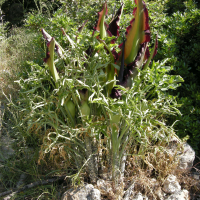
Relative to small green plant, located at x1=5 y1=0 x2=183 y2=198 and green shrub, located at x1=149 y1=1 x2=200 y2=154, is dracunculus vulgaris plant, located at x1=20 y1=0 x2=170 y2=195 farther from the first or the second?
green shrub, located at x1=149 y1=1 x2=200 y2=154

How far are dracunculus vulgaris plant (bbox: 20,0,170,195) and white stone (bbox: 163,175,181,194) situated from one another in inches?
20.2

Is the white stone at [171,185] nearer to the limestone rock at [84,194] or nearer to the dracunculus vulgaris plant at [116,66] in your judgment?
the dracunculus vulgaris plant at [116,66]

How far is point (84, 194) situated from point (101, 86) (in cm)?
97

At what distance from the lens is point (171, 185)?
2.12 meters

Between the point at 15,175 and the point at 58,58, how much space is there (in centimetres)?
153

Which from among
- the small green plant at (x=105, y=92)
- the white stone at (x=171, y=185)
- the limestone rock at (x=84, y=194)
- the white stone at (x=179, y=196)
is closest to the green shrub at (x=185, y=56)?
the white stone at (x=171, y=185)

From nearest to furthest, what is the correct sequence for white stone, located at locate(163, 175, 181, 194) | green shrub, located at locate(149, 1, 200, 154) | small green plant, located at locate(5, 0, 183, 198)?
small green plant, located at locate(5, 0, 183, 198), white stone, located at locate(163, 175, 181, 194), green shrub, located at locate(149, 1, 200, 154)

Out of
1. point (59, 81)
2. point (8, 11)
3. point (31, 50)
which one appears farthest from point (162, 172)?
point (8, 11)

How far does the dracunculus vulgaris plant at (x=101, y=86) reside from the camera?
161 cm

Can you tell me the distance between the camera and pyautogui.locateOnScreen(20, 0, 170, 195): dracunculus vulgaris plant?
1606 mm

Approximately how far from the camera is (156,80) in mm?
1558

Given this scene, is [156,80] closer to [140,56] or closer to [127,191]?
[140,56]

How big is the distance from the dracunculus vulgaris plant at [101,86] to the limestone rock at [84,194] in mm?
133

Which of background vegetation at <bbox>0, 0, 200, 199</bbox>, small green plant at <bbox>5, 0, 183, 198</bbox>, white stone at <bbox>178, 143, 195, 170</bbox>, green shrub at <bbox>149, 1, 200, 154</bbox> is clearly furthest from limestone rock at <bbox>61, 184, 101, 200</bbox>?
green shrub at <bbox>149, 1, 200, 154</bbox>
